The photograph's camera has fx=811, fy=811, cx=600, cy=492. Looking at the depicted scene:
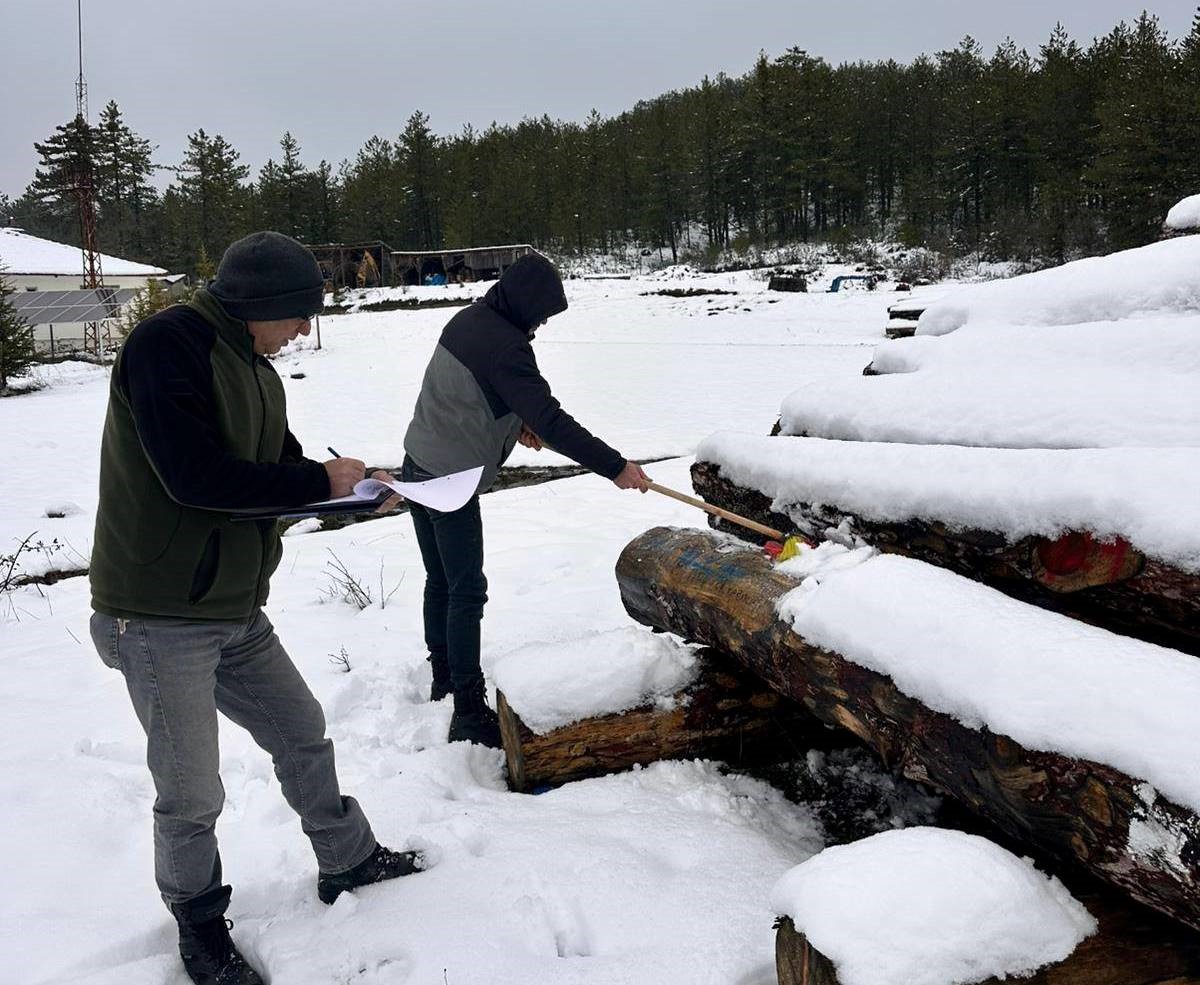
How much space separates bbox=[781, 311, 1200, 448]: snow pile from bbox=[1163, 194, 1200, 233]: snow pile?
1.04 m

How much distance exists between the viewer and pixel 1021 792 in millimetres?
1778

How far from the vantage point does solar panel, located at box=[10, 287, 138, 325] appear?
2709 centimetres

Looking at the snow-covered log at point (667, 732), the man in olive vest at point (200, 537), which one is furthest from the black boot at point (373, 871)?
the snow-covered log at point (667, 732)

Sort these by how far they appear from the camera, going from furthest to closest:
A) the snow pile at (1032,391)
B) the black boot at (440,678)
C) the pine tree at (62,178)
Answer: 1. the pine tree at (62,178)
2. the black boot at (440,678)
3. the snow pile at (1032,391)

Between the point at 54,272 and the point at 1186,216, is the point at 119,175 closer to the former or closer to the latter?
the point at 54,272

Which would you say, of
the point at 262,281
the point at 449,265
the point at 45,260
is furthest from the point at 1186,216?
the point at 45,260

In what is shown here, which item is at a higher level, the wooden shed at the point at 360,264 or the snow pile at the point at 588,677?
the wooden shed at the point at 360,264

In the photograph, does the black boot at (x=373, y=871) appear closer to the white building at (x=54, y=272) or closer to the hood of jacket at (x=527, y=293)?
the hood of jacket at (x=527, y=293)

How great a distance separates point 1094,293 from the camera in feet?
11.5

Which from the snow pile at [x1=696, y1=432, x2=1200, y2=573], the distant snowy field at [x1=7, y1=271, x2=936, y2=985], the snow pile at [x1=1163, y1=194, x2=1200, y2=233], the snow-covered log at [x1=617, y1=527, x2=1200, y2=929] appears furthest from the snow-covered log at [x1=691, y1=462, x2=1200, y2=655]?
the snow pile at [x1=1163, y1=194, x2=1200, y2=233]

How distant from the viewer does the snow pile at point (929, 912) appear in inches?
60.2

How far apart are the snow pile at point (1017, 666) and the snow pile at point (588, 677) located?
821 mm

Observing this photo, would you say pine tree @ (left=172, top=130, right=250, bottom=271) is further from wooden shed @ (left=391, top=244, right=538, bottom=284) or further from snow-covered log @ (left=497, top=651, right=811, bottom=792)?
snow-covered log @ (left=497, top=651, right=811, bottom=792)

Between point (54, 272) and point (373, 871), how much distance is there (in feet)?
119
